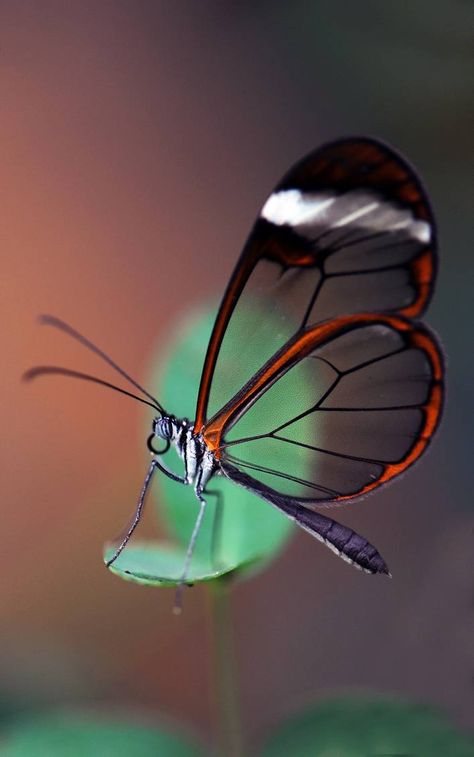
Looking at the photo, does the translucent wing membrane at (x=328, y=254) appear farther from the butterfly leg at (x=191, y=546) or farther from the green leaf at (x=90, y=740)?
the green leaf at (x=90, y=740)

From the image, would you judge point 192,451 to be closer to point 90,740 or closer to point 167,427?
point 167,427

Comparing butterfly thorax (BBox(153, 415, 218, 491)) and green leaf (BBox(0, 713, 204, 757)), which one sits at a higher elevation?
butterfly thorax (BBox(153, 415, 218, 491))

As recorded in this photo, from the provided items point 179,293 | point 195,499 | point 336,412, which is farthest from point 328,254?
point 179,293

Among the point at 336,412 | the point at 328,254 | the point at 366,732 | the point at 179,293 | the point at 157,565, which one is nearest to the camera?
the point at 366,732

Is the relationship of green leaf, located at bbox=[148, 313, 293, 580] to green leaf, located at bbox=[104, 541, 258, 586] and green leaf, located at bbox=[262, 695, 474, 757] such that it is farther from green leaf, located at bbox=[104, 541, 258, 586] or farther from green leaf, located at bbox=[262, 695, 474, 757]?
green leaf, located at bbox=[262, 695, 474, 757]

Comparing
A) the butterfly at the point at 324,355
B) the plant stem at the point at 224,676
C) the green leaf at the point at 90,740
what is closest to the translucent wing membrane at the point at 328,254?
the butterfly at the point at 324,355

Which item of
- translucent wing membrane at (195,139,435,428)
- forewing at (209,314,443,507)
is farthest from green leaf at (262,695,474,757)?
translucent wing membrane at (195,139,435,428)

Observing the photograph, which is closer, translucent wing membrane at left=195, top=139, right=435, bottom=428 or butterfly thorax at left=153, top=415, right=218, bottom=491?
translucent wing membrane at left=195, top=139, right=435, bottom=428
